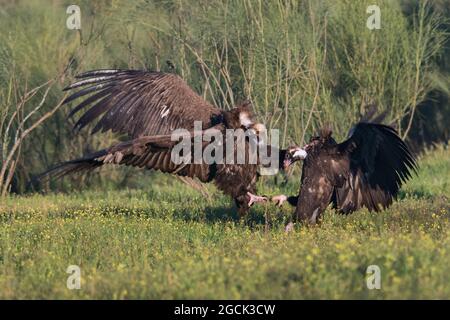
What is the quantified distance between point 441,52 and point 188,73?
256 inches

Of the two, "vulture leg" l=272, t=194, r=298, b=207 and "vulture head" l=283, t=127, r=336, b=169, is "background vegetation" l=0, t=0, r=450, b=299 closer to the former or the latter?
"vulture leg" l=272, t=194, r=298, b=207

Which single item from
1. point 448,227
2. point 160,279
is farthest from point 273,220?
point 160,279

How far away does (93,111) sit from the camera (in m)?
12.3

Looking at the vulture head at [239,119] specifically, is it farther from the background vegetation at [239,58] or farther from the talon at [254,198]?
the background vegetation at [239,58]

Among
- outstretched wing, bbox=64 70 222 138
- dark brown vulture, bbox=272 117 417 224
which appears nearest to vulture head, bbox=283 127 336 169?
dark brown vulture, bbox=272 117 417 224

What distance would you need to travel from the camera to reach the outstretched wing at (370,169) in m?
10.8

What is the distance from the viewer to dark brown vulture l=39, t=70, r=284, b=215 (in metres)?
11.4

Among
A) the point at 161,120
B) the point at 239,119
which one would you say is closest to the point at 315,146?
the point at 239,119

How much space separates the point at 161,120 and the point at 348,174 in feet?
8.40

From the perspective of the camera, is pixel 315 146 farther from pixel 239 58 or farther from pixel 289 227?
pixel 239 58

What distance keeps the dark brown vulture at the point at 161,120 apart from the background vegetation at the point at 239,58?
257 cm

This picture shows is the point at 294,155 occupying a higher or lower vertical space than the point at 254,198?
higher

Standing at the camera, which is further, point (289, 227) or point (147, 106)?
point (147, 106)

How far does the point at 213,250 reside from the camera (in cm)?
1002
